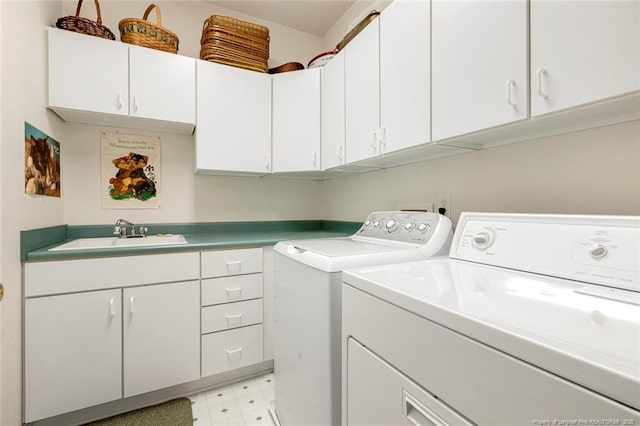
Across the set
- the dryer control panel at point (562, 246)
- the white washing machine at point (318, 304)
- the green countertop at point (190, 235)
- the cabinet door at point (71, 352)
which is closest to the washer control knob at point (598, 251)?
the dryer control panel at point (562, 246)

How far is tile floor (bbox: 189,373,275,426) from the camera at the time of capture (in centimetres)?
152

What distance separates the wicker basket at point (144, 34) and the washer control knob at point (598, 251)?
241 cm

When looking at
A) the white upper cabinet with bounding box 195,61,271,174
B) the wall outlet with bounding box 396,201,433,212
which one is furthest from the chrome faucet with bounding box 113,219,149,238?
the wall outlet with bounding box 396,201,433,212

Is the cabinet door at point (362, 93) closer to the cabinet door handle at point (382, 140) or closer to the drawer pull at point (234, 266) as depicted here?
the cabinet door handle at point (382, 140)

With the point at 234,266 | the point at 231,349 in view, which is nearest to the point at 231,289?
the point at 234,266

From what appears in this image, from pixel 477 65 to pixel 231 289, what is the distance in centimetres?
172

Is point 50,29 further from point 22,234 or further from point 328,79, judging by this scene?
point 328,79

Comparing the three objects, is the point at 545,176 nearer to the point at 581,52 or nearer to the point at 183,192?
the point at 581,52

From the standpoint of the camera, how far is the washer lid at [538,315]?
0.39 m

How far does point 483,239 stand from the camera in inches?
41.1

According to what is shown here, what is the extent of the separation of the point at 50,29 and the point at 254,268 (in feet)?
5.82

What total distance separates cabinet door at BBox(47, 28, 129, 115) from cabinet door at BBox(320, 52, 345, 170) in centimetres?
128

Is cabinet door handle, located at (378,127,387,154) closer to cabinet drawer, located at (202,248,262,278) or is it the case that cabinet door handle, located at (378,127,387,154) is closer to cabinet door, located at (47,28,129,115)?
cabinet drawer, located at (202,248,262,278)

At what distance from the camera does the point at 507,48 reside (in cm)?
96
